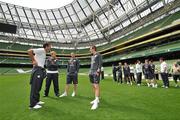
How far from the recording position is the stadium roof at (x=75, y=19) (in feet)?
125

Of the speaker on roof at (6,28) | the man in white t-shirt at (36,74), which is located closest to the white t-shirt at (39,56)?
the man in white t-shirt at (36,74)

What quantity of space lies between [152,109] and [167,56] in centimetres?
2319

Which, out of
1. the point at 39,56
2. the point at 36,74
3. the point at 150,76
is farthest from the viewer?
the point at 150,76

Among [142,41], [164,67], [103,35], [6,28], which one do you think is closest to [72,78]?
[164,67]

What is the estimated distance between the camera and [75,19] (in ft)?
159

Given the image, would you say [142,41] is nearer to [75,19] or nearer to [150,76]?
[75,19]

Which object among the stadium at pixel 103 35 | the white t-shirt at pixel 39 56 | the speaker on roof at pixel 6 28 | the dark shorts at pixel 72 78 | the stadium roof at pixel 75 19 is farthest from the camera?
the stadium roof at pixel 75 19

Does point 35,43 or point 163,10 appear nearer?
point 163,10

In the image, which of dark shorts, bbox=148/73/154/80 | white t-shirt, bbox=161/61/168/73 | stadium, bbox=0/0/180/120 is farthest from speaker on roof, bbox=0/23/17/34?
white t-shirt, bbox=161/61/168/73

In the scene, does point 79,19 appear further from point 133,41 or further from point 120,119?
point 120,119

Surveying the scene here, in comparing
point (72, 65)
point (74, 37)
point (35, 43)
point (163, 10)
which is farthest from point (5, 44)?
point (72, 65)

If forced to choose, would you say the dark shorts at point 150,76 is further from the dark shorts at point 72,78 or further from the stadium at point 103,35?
the dark shorts at point 72,78

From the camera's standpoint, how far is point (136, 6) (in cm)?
3319

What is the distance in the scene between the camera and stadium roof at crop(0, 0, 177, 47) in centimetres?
3806
